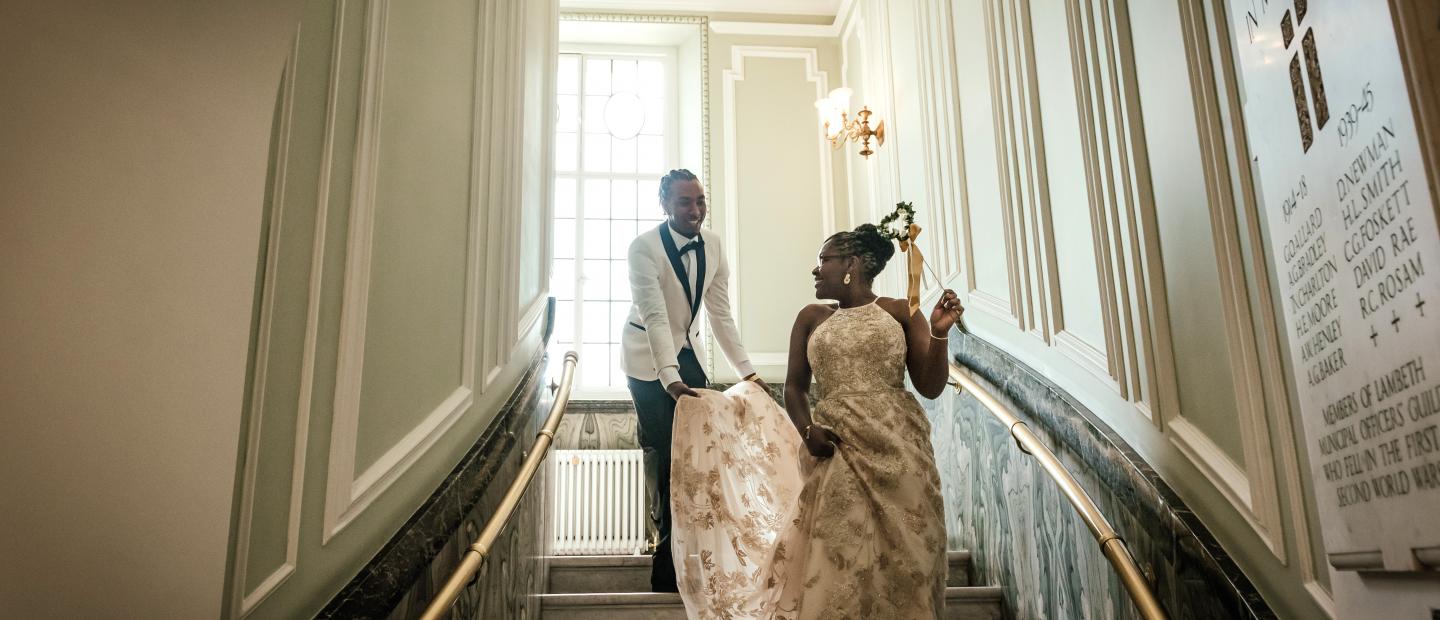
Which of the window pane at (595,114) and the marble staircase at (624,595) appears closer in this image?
the marble staircase at (624,595)

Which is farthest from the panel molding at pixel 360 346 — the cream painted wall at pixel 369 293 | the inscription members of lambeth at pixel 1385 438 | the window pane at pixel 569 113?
the window pane at pixel 569 113

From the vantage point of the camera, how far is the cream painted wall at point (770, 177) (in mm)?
7586

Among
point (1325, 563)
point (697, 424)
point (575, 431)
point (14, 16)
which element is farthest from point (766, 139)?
point (14, 16)

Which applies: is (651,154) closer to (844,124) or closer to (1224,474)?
(844,124)

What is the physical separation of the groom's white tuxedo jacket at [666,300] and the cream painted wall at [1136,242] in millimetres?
1347

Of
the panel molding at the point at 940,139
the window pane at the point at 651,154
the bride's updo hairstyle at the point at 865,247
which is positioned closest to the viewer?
the bride's updo hairstyle at the point at 865,247

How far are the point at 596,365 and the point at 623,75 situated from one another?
8.96 ft

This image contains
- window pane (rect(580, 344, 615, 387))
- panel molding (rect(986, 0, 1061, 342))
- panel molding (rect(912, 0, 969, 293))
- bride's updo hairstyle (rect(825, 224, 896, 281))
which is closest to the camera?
bride's updo hairstyle (rect(825, 224, 896, 281))

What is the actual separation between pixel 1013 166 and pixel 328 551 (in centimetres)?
327

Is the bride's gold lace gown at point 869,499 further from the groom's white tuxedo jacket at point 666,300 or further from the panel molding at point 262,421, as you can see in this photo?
the panel molding at point 262,421

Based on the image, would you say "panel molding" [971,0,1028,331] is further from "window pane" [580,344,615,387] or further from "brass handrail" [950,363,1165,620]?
"window pane" [580,344,615,387]

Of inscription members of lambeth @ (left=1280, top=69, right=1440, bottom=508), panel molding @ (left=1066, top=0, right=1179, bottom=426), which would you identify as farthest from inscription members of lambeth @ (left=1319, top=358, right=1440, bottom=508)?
panel molding @ (left=1066, top=0, right=1179, bottom=426)

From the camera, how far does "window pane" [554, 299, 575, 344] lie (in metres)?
8.09

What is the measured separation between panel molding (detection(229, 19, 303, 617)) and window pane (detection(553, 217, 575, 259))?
630 centimetres
